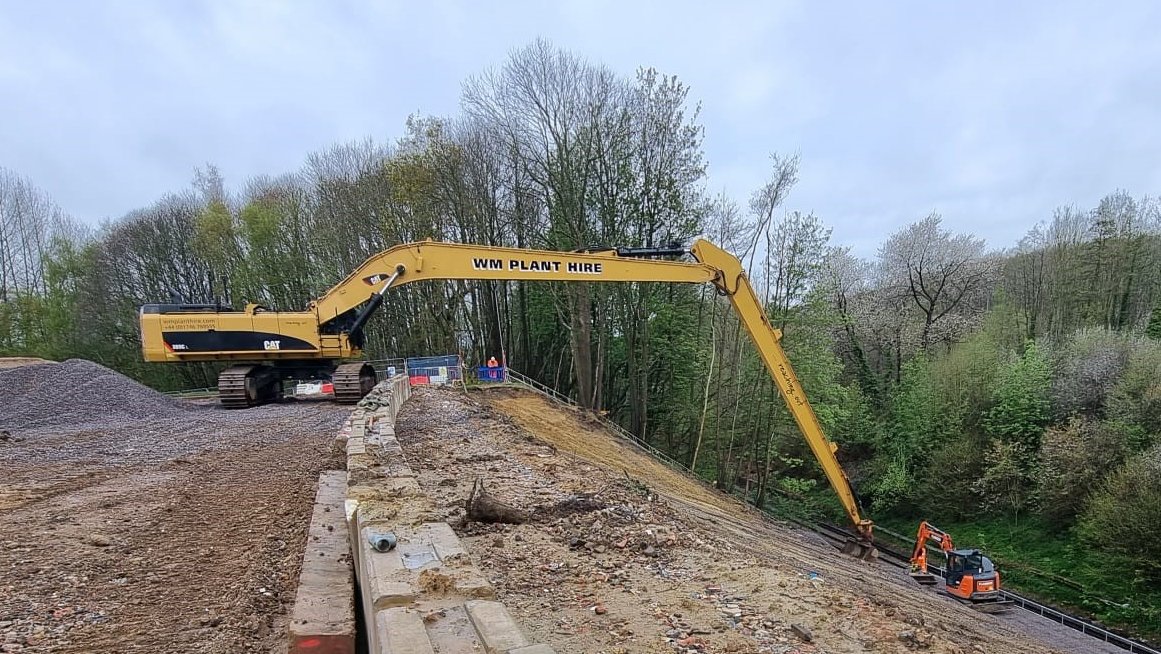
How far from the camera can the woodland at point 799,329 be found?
1767 cm

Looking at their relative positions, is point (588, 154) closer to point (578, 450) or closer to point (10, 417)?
point (578, 450)

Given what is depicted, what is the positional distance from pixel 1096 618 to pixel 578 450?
14999 mm

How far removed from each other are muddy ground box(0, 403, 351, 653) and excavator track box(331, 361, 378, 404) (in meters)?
4.11

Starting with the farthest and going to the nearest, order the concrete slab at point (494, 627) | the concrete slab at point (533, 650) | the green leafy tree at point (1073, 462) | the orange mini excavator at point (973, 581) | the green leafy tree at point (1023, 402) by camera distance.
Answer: the green leafy tree at point (1023, 402), the green leafy tree at point (1073, 462), the orange mini excavator at point (973, 581), the concrete slab at point (494, 627), the concrete slab at point (533, 650)

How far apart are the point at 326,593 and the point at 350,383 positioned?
36.3 feet

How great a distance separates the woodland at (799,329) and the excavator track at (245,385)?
30.0ft

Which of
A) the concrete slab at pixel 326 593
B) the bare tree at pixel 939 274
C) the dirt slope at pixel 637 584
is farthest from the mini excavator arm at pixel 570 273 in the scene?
the bare tree at pixel 939 274

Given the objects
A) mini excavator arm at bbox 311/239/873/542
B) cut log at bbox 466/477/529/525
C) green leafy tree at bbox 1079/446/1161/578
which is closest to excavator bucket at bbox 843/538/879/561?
mini excavator arm at bbox 311/239/873/542

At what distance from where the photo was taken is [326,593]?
2930mm

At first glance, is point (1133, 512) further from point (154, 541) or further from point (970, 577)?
point (154, 541)

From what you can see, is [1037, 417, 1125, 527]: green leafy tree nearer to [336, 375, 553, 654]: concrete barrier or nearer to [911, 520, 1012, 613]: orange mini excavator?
[911, 520, 1012, 613]: orange mini excavator

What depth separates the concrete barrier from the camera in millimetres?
1906

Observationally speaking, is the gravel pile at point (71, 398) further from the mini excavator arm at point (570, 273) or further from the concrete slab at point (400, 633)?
the concrete slab at point (400, 633)

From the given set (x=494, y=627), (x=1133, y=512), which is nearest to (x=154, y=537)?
(x=494, y=627)
